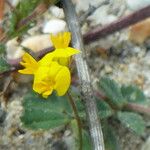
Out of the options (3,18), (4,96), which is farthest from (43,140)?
(3,18)

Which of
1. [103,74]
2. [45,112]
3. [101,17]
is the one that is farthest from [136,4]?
[45,112]

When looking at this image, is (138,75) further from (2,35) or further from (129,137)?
(2,35)

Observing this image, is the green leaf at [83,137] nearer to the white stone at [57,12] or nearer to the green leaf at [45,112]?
the green leaf at [45,112]

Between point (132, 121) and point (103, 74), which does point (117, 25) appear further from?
point (132, 121)

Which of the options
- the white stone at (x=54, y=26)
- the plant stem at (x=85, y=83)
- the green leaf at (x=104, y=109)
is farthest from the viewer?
the white stone at (x=54, y=26)

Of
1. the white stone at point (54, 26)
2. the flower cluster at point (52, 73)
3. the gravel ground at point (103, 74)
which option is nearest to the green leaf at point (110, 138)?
the gravel ground at point (103, 74)

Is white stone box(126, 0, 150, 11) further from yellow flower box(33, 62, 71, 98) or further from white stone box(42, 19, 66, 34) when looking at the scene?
yellow flower box(33, 62, 71, 98)
